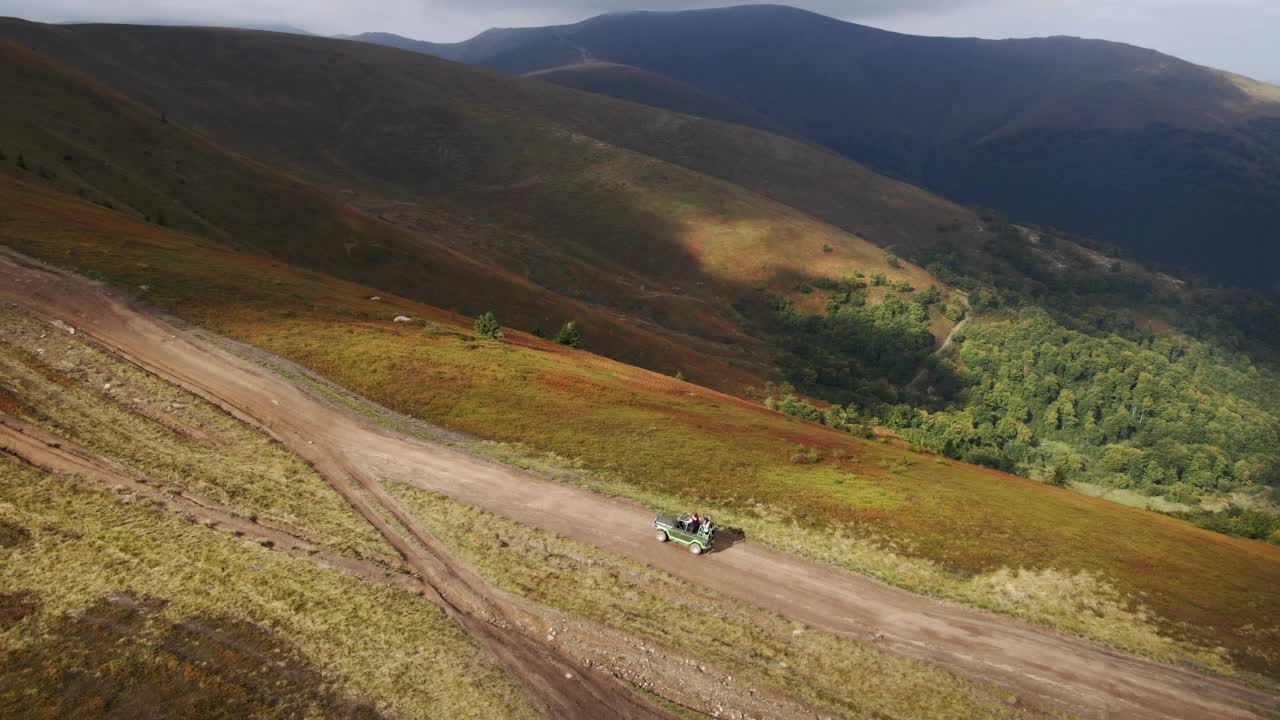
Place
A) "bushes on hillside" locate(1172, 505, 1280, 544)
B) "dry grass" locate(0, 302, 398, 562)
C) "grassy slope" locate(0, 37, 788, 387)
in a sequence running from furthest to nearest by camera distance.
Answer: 1. "grassy slope" locate(0, 37, 788, 387)
2. "bushes on hillside" locate(1172, 505, 1280, 544)
3. "dry grass" locate(0, 302, 398, 562)

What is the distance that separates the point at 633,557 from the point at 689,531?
119 inches

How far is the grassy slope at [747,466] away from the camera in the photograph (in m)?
30.9

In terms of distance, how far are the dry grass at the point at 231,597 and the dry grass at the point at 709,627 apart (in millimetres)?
4696

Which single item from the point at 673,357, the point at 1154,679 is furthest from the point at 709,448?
the point at 673,357

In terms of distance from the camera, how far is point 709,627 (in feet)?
88.8

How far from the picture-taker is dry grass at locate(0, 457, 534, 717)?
866 inches

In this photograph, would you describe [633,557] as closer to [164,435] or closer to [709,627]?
[709,627]

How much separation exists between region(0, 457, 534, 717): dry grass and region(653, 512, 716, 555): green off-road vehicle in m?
11.0

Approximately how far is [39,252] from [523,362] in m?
40.6

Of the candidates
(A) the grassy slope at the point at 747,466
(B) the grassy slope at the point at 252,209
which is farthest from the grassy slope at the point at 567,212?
(A) the grassy slope at the point at 747,466

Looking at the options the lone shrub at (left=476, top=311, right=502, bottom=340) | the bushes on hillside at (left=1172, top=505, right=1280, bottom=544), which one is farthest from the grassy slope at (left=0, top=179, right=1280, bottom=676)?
the bushes on hillside at (left=1172, top=505, right=1280, bottom=544)

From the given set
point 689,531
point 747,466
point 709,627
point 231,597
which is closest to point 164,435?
point 231,597

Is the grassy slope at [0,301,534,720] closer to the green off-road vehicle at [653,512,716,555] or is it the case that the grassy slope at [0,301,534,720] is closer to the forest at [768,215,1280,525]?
the green off-road vehicle at [653,512,716,555]

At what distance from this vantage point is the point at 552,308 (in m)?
101
